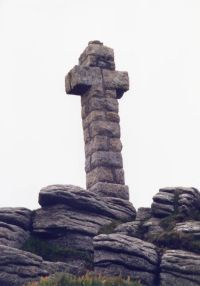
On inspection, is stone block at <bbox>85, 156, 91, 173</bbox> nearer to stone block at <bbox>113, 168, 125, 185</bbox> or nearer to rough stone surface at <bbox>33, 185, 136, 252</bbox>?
stone block at <bbox>113, 168, 125, 185</bbox>

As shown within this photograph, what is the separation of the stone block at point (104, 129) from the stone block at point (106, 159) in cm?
81

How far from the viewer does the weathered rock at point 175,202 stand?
2717 centimetres

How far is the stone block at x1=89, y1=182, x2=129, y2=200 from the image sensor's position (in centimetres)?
2998

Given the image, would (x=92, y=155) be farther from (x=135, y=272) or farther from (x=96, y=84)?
(x=135, y=272)

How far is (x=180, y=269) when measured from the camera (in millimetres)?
23219

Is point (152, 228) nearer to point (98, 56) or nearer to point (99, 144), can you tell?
point (99, 144)

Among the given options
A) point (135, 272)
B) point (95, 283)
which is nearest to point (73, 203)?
point (135, 272)

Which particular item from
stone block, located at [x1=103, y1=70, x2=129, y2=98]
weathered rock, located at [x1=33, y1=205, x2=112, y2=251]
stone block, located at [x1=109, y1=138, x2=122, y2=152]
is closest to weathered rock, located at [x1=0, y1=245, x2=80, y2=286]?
weathered rock, located at [x1=33, y1=205, x2=112, y2=251]

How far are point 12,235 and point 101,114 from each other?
7702 millimetres

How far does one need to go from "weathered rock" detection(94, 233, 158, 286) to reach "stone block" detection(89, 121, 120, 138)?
7.57 metres

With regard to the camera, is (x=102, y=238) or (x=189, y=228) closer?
(x=102, y=238)

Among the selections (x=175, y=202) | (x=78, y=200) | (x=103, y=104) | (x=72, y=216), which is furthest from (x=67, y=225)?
(x=103, y=104)

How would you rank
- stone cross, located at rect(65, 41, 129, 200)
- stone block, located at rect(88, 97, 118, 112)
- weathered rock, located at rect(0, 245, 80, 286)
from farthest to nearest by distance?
stone block, located at rect(88, 97, 118, 112) < stone cross, located at rect(65, 41, 129, 200) < weathered rock, located at rect(0, 245, 80, 286)

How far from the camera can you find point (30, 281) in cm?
2294
